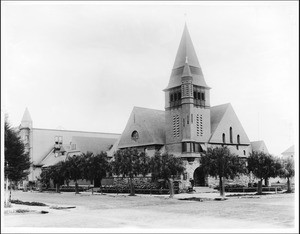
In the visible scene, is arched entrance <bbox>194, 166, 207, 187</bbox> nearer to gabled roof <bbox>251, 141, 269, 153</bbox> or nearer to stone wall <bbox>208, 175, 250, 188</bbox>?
stone wall <bbox>208, 175, 250, 188</bbox>

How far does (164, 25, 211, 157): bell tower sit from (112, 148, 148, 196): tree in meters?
15.1

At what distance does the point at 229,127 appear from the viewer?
7812 cm

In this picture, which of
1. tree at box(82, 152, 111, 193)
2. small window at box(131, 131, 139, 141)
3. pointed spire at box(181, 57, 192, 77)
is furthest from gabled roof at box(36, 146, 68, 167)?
pointed spire at box(181, 57, 192, 77)

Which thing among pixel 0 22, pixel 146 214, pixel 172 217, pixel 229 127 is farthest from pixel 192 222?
pixel 229 127

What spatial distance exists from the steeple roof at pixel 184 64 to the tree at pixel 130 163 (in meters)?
19.4

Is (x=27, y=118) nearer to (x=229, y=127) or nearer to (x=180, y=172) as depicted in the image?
(x=229, y=127)

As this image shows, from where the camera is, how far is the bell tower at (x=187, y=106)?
230 ft

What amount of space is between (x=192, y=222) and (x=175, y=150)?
49257 millimetres

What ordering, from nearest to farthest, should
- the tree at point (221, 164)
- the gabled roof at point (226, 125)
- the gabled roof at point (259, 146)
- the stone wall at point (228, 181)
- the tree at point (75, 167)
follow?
the tree at point (221, 164) < the tree at point (75, 167) < the stone wall at point (228, 181) < the gabled roof at point (226, 125) < the gabled roof at point (259, 146)

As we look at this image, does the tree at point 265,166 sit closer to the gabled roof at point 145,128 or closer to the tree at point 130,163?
the tree at point 130,163

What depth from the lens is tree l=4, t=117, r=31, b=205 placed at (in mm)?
37625

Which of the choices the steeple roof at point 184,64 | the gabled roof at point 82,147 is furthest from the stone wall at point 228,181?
the gabled roof at point 82,147

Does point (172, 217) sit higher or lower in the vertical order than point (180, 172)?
lower

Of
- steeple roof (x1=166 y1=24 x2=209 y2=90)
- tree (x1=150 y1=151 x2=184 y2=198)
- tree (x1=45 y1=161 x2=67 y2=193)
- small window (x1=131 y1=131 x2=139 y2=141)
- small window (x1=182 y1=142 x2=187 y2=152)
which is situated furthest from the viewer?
small window (x1=131 y1=131 x2=139 y2=141)
